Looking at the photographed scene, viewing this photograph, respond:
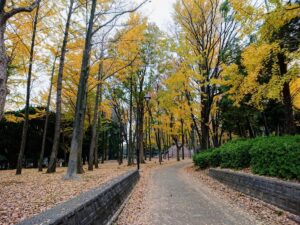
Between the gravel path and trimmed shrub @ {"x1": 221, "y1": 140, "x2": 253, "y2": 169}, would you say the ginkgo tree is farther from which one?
the gravel path

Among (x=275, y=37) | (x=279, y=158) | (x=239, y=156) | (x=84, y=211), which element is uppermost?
(x=275, y=37)

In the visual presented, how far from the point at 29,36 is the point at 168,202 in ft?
43.8

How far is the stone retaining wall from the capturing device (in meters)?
5.34

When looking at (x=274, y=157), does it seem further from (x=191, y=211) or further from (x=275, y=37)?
(x=275, y=37)

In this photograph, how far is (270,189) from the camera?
21.0 ft

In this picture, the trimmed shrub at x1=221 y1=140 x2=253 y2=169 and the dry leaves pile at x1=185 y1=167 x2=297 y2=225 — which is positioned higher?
the trimmed shrub at x1=221 y1=140 x2=253 y2=169

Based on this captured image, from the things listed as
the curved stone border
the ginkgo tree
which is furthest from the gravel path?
the ginkgo tree

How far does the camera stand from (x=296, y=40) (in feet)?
27.5

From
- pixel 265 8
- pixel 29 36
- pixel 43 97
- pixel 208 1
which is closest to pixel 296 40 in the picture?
pixel 265 8

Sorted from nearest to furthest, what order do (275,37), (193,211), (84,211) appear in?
(84,211)
(193,211)
(275,37)

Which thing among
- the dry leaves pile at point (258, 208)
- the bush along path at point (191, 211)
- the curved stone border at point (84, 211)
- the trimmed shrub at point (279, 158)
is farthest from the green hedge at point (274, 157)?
the curved stone border at point (84, 211)

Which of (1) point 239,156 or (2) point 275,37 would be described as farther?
(1) point 239,156

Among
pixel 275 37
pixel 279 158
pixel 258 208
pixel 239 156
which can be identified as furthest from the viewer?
pixel 239 156

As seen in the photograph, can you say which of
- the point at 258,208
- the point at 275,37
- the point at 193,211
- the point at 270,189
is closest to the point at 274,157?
the point at 270,189
